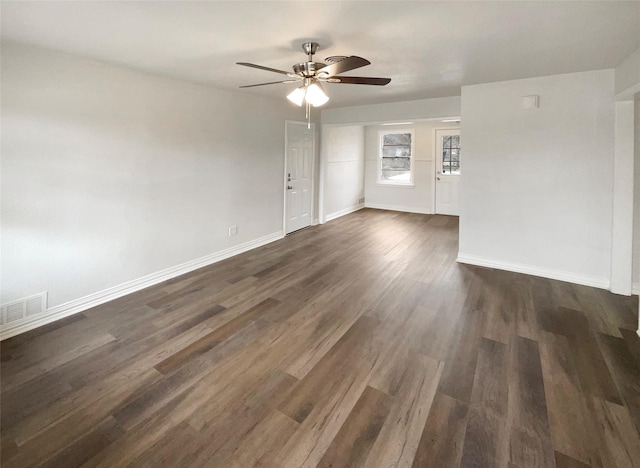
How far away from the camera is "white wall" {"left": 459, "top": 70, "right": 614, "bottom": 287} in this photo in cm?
370

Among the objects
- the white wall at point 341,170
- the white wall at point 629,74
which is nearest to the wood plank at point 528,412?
the white wall at point 629,74

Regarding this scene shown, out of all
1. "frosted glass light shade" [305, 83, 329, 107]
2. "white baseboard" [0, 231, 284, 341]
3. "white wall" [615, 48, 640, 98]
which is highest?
"white wall" [615, 48, 640, 98]

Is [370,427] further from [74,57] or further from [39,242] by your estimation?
[74,57]

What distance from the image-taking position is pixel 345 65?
8.05 feet

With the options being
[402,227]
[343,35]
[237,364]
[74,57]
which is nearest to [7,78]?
[74,57]

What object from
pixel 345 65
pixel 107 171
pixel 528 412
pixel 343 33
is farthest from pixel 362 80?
pixel 107 171

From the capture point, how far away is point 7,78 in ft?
8.77

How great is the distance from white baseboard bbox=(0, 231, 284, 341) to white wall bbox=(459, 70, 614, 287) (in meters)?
3.58

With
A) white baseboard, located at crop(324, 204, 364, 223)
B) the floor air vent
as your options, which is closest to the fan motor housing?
the floor air vent

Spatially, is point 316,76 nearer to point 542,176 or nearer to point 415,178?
point 542,176

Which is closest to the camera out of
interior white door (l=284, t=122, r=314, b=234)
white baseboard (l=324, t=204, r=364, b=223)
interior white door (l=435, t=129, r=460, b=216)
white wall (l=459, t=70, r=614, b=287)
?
white wall (l=459, t=70, r=614, b=287)

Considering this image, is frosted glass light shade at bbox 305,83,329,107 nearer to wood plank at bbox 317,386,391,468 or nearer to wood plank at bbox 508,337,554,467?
wood plank at bbox 317,386,391,468

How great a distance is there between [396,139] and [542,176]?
206 inches

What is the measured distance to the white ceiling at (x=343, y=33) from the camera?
212 cm
